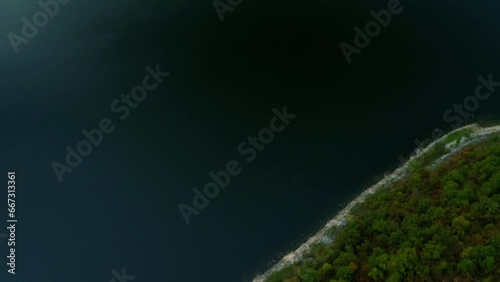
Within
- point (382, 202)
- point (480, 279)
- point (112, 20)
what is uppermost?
point (112, 20)

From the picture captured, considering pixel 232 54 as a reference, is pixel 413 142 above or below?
below

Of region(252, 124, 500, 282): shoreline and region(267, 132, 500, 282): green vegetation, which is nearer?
region(267, 132, 500, 282): green vegetation

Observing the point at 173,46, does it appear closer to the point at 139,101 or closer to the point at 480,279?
the point at 139,101

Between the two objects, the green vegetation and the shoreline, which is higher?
the shoreline

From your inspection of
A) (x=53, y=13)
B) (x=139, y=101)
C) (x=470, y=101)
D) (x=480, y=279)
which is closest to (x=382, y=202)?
(x=480, y=279)

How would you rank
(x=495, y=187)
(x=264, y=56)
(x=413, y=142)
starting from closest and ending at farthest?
(x=495, y=187)
(x=413, y=142)
(x=264, y=56)
